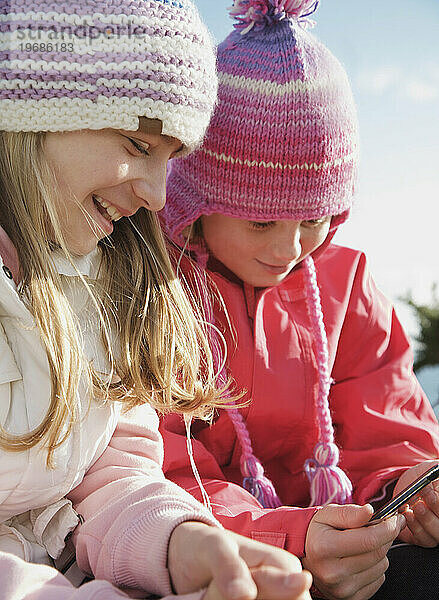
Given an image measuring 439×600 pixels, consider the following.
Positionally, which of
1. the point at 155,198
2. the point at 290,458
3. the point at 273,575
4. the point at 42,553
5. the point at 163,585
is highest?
the point at 155,198

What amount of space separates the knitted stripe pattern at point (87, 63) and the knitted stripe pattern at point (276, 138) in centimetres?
31

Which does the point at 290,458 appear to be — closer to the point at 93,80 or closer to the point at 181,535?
the point at 181,535

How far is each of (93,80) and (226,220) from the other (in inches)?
18.4

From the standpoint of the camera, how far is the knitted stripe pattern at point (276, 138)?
4.35 feet

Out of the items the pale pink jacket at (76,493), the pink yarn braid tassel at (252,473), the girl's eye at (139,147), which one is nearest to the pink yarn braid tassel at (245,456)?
the pink yarn braid tassel at (252,473)

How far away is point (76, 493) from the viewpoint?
1139 mm

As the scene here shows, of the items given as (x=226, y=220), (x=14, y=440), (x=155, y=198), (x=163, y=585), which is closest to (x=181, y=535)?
(x=163, y=585)

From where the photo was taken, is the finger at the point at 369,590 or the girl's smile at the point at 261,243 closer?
the finger at the point at 369,590

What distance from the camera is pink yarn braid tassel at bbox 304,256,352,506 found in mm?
1394

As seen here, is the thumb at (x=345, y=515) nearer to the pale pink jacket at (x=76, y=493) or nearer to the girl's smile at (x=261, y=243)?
the pale pink jacket at (x=76, y=493)

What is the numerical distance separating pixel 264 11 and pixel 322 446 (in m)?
0.83

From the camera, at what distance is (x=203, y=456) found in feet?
4.54

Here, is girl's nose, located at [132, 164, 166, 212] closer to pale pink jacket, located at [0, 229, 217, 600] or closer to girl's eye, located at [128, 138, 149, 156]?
girl's eye, located at [128, 138, 149, 156]

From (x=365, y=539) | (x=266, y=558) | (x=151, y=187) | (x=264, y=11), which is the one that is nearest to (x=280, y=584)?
(x=266, y=558)
